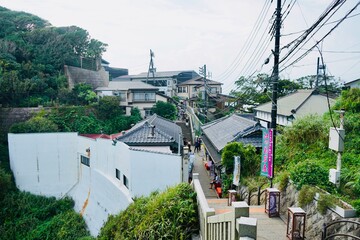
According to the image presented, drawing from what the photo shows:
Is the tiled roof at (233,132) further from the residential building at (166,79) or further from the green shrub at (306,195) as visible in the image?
the residential building at (166,79)

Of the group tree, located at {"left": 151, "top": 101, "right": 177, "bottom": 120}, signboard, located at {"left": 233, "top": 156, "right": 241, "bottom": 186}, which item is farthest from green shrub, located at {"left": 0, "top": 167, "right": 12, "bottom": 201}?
tree, located at {"left": 151, "top": 101, "right": 177, "bottom": 120}

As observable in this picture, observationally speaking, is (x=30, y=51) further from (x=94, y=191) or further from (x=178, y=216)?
(x=178, y=216)

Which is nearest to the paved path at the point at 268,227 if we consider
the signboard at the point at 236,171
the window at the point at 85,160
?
the signboard at the point at 236,171

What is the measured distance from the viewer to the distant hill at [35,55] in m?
28.7

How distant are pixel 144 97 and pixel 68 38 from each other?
1339cm

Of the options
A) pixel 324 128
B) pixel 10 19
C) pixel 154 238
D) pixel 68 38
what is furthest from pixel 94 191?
pixel 10 19

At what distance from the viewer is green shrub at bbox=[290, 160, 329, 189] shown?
796cm

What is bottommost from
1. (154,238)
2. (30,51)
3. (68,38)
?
(154,238)

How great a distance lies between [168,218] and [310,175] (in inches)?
180

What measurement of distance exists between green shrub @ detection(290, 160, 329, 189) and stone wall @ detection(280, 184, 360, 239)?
443 millimetres

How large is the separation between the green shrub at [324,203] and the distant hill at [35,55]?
29081 millimetres

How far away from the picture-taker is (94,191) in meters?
19.8

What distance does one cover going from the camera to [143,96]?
36.7 metres

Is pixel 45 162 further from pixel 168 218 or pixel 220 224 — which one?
pixel 220 224
